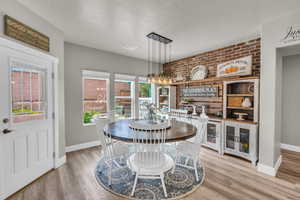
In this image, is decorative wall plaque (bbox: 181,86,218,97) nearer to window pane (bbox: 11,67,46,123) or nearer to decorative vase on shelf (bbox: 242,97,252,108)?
decorative vase on shelf (bbox: 242,97,252,108)

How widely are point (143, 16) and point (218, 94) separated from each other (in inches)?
109

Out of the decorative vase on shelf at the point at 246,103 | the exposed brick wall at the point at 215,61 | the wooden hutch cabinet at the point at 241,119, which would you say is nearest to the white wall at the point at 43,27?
the exposed brick wall at the point at 215,61

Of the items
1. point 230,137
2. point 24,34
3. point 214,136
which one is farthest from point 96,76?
point 230,137

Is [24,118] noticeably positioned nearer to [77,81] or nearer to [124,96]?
[77,81]

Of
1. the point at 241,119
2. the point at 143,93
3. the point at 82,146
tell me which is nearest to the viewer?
the point at 241,119

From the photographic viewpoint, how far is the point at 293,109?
10.8ft

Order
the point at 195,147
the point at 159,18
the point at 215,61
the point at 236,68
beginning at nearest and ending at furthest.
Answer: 1. the point at 159,18
2. the point at 195,147
3. the point at 236,68
4. the point at 215,61

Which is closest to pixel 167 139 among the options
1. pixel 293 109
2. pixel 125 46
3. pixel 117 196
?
pixel 117 196

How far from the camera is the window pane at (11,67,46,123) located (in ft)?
6.18

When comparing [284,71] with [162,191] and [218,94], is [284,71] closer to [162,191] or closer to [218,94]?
[218,94]

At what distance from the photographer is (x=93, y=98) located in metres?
3.71

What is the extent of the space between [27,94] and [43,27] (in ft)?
3.83

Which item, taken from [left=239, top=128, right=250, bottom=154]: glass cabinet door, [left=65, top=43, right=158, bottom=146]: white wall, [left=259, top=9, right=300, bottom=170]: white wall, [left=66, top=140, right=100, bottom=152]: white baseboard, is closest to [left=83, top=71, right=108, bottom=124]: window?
[left=65, top=43, right=158, bottom=146]: white wall

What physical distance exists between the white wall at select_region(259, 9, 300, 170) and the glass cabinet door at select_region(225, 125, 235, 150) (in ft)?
1.84
